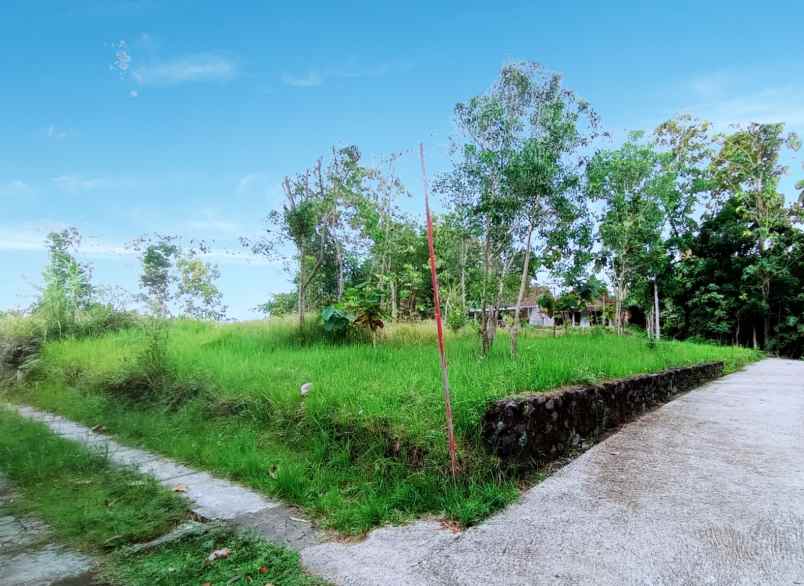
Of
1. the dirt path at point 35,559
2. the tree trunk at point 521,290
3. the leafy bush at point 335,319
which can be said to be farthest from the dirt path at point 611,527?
the leafy bush at point 335,319

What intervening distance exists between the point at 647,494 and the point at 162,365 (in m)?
5.46

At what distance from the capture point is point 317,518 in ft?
9.02

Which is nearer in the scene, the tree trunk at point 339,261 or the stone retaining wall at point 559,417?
the stone retaining wall at point 559,417

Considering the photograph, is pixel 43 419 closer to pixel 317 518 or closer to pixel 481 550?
pixel 317 518

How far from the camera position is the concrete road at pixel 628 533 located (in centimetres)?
212

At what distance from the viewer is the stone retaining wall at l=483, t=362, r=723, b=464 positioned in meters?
3.07

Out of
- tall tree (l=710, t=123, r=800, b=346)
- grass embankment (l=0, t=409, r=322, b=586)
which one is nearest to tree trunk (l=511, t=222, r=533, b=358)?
grass embankment (l=0, t=409, r=322, b=586)

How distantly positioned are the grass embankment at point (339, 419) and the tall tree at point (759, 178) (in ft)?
54.7

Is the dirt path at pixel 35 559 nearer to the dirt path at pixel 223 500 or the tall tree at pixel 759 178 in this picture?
the dirt path at pixel 223 500

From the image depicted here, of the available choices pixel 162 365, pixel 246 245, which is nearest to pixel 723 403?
pixel 162 365

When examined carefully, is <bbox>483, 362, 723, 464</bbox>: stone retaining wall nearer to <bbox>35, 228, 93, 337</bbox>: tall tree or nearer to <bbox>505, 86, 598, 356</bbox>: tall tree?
<bbox>505, 86, 598, 356</bbox>: tall tree

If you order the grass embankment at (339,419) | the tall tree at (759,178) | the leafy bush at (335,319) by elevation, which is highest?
the tall tree at (759,178)

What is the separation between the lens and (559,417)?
3.63 meters

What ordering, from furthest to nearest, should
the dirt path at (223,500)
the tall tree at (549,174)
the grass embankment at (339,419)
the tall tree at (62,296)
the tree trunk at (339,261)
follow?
the tree trunk at (339,261) < the tall tree at (62,296) < the tall tree at (549,174) < the grass embankment at (339,419) < the dirt path at (223,500)
